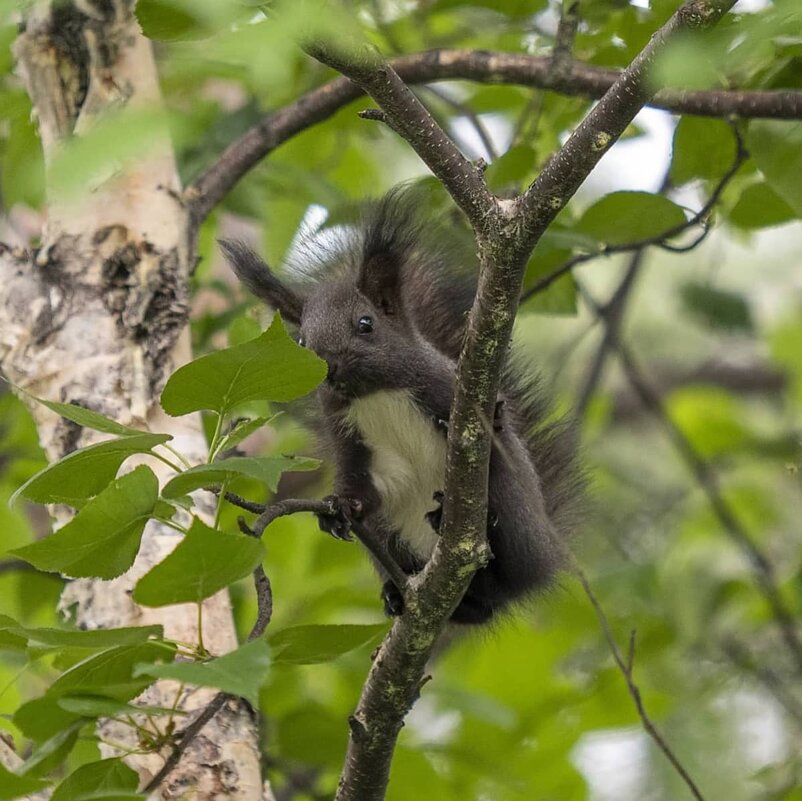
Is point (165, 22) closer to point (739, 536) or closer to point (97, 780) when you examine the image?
point (97, 780)

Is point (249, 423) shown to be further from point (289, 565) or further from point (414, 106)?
point (289, 565)

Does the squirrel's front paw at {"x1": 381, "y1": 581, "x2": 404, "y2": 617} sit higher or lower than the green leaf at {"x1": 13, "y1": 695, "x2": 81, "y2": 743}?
higher

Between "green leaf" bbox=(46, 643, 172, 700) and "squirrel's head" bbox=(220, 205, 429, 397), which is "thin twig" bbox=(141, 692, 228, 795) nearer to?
"green leaf" bbox=(46, 643, 172, 700)

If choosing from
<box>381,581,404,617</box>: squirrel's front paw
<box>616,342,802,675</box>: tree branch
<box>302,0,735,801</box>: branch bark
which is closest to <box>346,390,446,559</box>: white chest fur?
<box>381,581,404,617</box>: squirrel's front paw

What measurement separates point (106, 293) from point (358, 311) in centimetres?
51

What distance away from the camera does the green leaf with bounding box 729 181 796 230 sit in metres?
2.71

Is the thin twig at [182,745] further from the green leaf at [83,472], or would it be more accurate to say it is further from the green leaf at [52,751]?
the green leaf at [83,472]

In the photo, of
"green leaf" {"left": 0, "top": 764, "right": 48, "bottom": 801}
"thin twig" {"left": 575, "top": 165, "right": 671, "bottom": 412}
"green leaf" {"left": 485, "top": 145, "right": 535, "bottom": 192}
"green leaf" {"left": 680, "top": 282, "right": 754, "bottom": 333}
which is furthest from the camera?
"thin twig" {"left": 575, "top": 165, "right": 671, "bottom": 412}

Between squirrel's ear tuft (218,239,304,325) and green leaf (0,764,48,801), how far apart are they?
1234mm

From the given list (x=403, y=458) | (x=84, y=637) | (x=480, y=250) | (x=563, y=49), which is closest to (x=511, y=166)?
(x=563, y=49)

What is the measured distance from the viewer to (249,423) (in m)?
1.60

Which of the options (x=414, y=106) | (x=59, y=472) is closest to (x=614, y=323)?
(x=414, y=106)

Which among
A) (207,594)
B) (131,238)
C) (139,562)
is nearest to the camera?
(207,594)

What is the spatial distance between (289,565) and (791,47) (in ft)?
6.03
